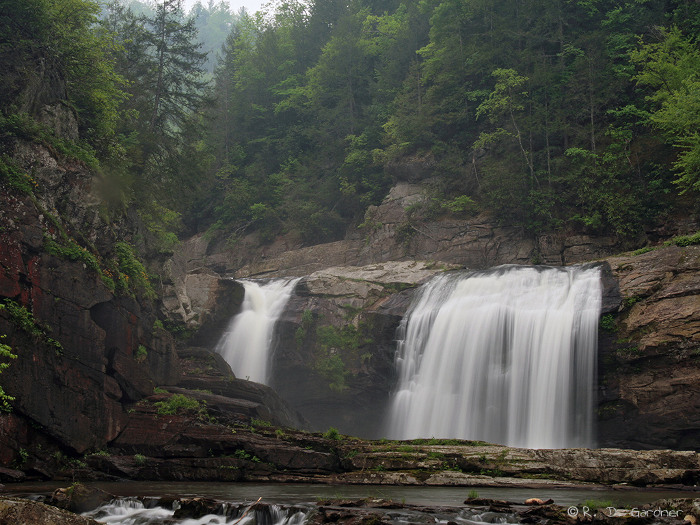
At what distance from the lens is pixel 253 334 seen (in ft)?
105

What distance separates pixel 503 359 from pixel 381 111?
29401 mm

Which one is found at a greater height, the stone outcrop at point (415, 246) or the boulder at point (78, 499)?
the stone outcrop at point (415, 246)

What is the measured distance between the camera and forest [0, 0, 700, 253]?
82.1ft

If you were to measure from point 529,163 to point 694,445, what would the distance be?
2044 cm

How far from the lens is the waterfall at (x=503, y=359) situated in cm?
2228

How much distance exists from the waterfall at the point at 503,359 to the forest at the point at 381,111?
8.48 metres

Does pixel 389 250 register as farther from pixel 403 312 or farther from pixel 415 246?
pixel 403 312

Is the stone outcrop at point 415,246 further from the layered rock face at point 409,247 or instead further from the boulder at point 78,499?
the boulder at point 78,499

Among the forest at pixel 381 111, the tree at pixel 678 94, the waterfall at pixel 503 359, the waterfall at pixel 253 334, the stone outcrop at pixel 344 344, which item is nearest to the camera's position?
the waterfall at pixel 503 359

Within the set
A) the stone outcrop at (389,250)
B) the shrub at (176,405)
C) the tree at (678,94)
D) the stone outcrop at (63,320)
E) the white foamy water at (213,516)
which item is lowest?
the white foamy water at (213,516)

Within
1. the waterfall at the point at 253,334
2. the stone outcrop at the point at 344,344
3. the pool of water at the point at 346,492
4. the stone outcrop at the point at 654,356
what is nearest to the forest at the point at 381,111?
the waterfall at the point at 253,334

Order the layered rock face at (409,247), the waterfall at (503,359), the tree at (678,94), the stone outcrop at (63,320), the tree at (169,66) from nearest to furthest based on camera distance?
the stone outcrop at (63,320) → the waterfall at (503,359) → the tree at (678,94) → the layered rock face at (409,247) → the tree at (169,66)

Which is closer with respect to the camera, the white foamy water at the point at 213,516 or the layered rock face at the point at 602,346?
the white foamy water at the point at 213,516

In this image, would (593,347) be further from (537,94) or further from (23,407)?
(537,94)
